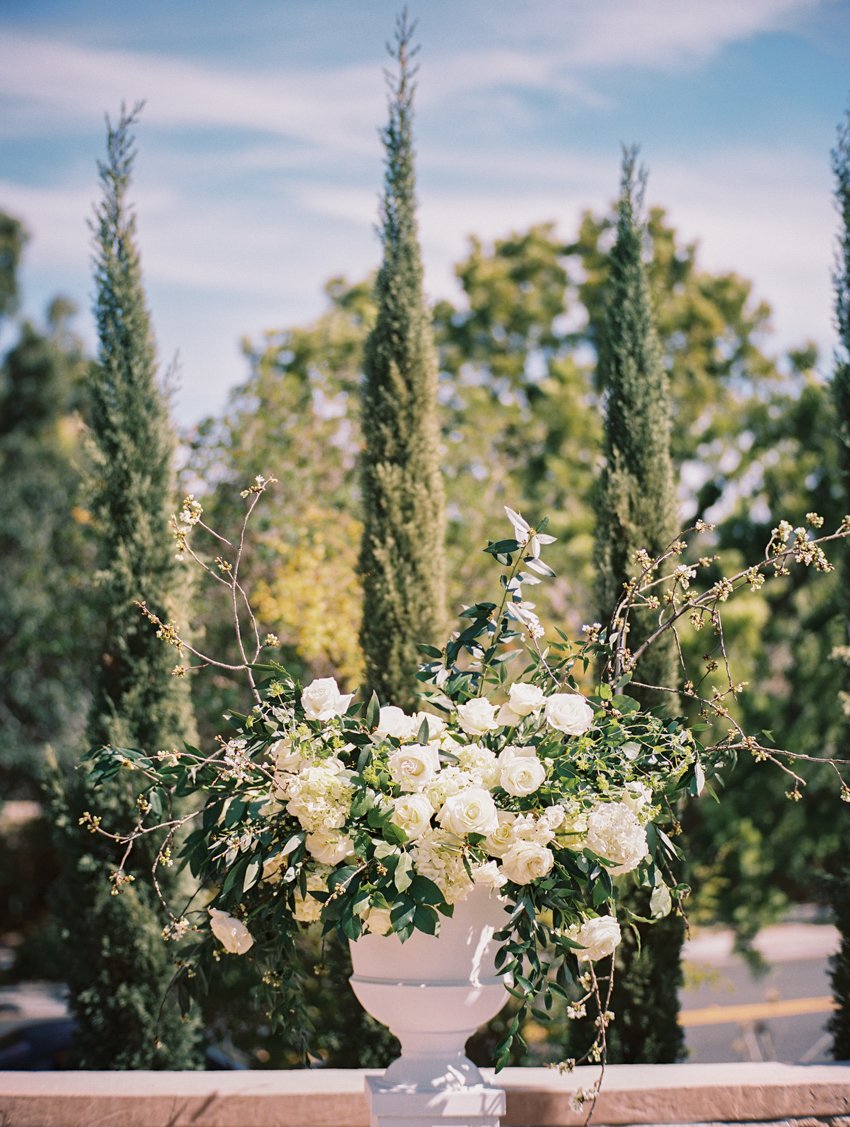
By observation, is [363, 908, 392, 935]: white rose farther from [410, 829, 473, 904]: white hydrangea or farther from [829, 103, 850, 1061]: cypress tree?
[829, 103, 850, 1061]: cypress tree

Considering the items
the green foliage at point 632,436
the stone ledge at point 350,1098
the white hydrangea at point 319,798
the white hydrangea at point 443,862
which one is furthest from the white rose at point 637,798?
the green foliage at point 632,436

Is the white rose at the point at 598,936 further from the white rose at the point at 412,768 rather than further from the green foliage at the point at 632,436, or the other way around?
the green foliage at the point at 632,436

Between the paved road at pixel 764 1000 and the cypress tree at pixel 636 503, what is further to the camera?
the paved road at pixel 764 1000

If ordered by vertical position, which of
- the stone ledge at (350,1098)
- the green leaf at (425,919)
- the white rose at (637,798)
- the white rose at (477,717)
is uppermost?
the white rose at (477,717)

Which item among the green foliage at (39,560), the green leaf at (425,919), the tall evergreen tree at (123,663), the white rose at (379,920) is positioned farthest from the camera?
the green foliage at (39,560)

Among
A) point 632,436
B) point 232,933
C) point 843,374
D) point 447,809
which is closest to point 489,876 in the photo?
point 447,809

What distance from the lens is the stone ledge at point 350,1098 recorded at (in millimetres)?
3143

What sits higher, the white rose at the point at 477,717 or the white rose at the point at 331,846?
the white rose at the point at 477,717

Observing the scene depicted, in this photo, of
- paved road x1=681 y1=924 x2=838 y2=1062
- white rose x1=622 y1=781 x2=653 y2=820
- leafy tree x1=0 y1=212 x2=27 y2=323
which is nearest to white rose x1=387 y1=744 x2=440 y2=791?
white rose x1=622 y1=781 x2=653 y2=820

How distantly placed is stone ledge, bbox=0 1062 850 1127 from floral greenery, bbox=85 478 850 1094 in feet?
2.45

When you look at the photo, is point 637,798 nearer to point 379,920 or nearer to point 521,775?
Answer: point 521,775

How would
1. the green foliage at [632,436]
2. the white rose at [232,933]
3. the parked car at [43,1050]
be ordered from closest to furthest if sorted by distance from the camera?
the white rose at [232,933] → the green foliage at [632,436] → the parked car at [43,1050]

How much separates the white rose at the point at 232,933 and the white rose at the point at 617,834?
0.83 meters

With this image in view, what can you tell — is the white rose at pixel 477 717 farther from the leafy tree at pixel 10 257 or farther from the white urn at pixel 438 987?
the leafy tree at pixel 10 257
